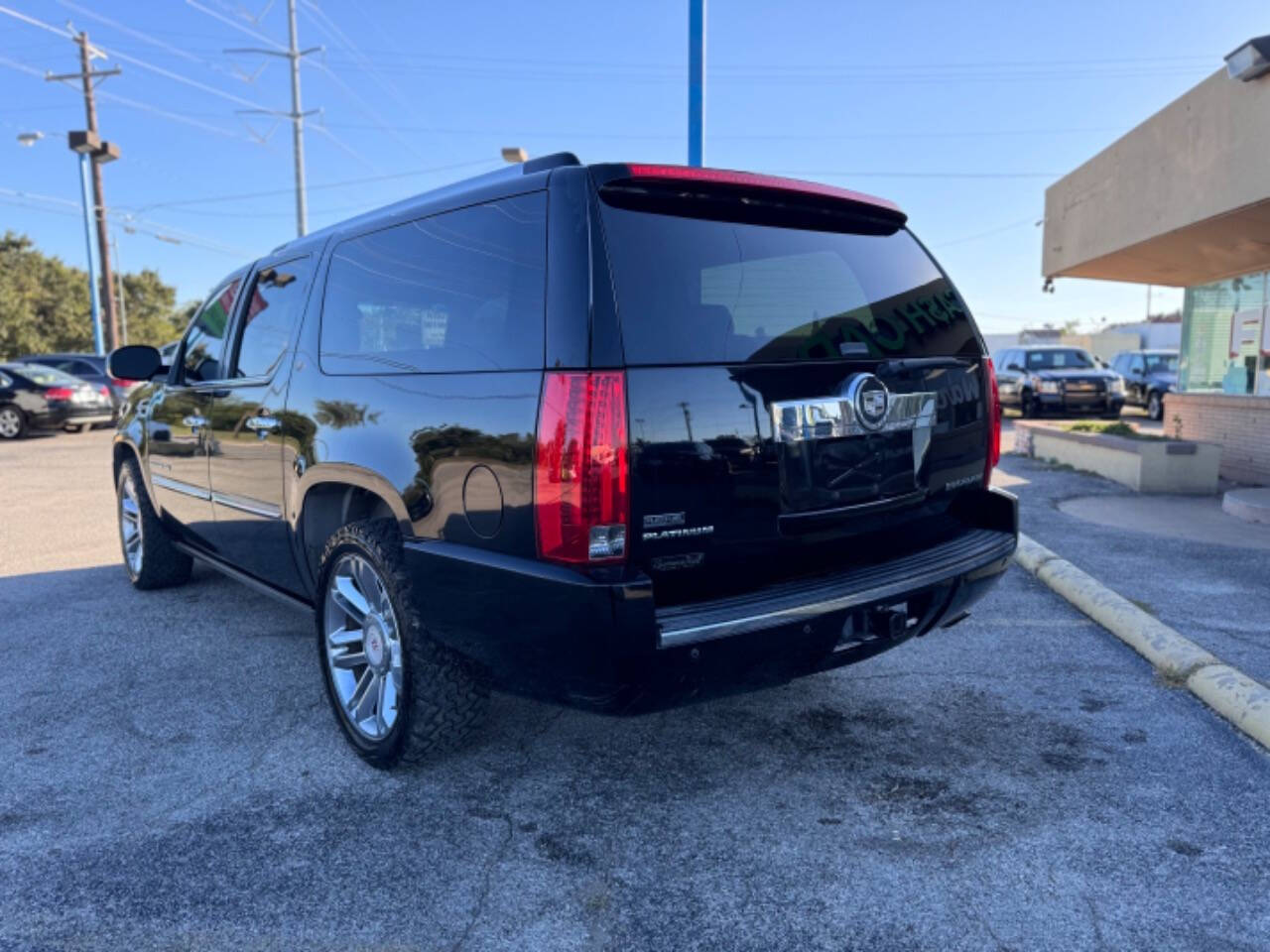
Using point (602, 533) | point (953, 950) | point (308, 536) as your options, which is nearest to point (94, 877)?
point (308, 536)

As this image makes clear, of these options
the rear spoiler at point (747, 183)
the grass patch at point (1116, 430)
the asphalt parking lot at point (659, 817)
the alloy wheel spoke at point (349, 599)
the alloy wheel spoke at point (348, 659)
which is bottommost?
the asphalt parking lot at point (659, 817)

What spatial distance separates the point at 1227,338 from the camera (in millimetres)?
11562

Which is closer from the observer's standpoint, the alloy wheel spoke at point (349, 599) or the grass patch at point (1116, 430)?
the alloy wheel spoke at point (349, 599)

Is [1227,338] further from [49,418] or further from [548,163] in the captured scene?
[49,418]

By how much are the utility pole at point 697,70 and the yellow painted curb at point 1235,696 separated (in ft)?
23.2

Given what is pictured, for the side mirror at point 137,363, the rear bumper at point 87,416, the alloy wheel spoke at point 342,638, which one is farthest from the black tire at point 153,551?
the rear bumper at point 87,416

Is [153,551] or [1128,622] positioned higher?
[153,551]

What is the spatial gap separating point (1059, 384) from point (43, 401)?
71.3 ft

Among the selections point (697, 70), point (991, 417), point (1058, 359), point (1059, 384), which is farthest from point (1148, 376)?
point (991, 417)

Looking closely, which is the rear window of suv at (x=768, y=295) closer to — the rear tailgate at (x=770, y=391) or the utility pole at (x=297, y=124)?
the rear tailgate at (x=770, y=391)

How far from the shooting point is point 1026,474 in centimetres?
1114

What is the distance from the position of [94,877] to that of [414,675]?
3.42ft

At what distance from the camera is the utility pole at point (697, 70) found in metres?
9.38

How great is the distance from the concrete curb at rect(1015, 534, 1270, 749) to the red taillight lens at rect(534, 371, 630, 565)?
2.64 meters
